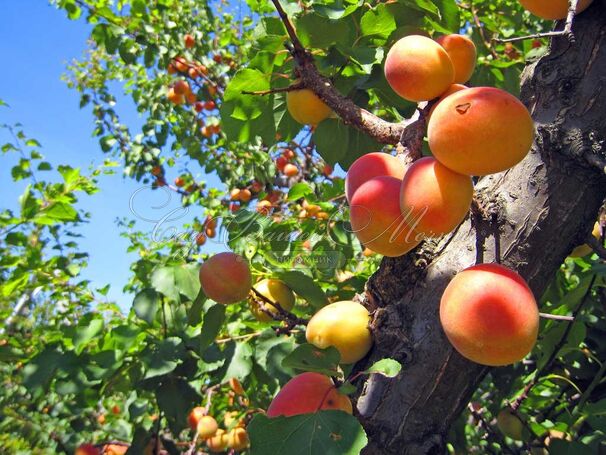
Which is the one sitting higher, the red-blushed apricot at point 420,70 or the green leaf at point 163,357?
the red-blushed apricot at point 420,70

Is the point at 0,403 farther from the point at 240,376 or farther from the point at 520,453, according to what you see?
the point at 520,453

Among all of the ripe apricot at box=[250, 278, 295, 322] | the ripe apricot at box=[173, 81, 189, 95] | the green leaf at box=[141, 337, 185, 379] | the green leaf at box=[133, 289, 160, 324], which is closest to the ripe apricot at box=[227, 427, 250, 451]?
the green leaf at box=[141, 337, 185, 379]

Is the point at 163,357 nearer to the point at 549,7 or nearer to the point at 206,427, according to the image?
the point at 206,427

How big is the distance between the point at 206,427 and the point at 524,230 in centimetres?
190

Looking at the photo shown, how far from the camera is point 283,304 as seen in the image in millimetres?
1367

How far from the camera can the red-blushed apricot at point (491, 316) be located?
67cm

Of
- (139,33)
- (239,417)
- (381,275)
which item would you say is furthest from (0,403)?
(381,275)

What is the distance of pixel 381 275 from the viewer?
86 cm

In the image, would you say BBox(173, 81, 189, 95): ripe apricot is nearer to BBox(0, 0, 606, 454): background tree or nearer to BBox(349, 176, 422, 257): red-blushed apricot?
BBox(0, 0, 606, 454): background tree

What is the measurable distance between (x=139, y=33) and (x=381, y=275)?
2.36 m

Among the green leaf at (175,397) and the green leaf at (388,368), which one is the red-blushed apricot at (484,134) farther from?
the green leaf at (175,397)

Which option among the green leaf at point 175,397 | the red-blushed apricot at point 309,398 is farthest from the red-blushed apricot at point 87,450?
the red-blushed apricot at point 309,398

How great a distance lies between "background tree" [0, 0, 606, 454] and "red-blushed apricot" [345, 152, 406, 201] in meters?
0.03

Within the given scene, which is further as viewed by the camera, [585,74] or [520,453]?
[520,453]
